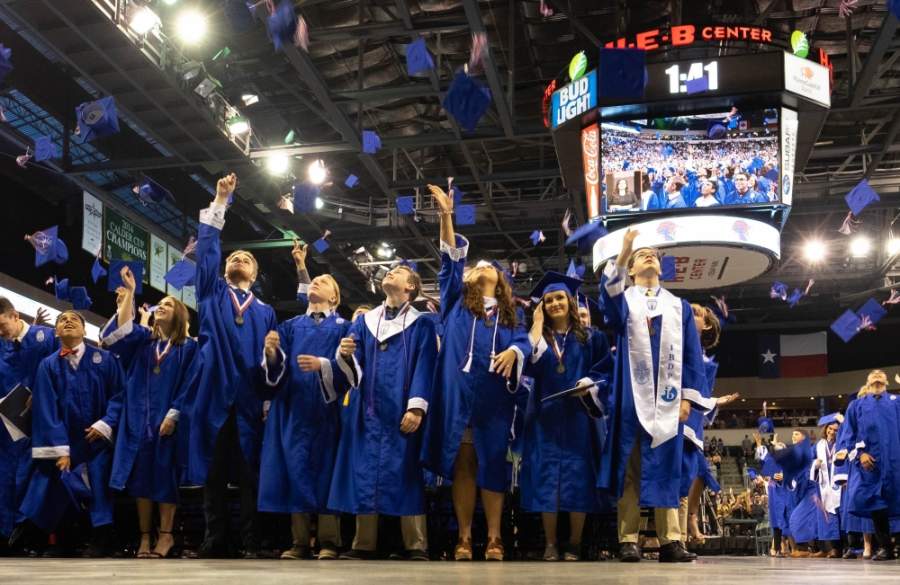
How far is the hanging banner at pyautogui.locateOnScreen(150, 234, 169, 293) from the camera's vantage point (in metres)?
16.5

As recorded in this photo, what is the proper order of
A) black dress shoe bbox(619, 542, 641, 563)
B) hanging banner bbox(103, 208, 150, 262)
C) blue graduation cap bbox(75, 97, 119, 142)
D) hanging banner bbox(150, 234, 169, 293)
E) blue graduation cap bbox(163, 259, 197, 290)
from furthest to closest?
1. hanging banner bbox(150, 234, 169, 293)
2. hanging banner bbox(103, 208, 150, 262)
3. blue graduation cap bbox(163, 259, 197, 290)
4. blue graduation cap bbox(75, 97, 119, 142)
5. black dress shoe bbox(619, 542, 641, 563)

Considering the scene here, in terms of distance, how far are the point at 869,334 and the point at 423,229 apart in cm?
1700

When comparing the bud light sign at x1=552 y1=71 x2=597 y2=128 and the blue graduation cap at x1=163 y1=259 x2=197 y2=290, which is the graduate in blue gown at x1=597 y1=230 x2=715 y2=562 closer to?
the bud light sign at x1=552 y1=71 x2=597 y2=128

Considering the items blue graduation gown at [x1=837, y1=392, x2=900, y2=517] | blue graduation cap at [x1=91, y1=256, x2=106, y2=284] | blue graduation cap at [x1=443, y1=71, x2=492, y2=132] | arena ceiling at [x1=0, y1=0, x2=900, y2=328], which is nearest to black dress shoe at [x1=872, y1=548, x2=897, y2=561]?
blue graduation gown at [x1=837, y1=392, x2=900, y2=517]

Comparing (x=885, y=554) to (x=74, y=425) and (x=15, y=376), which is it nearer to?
(x=74, y=425)

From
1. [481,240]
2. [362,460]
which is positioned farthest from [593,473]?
[481,240]

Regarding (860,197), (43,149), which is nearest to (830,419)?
(860,197)

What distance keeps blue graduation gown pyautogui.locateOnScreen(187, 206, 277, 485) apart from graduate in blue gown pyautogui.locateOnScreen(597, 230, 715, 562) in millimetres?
1836

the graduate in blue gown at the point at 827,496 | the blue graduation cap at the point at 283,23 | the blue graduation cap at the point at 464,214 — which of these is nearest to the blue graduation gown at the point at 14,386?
the blue graduation cap at the point at 283,23

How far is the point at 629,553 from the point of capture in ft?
15.5

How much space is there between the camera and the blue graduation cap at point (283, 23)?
10703 mm

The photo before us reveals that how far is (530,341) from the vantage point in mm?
5070

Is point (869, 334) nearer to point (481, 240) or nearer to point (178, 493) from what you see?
point (481, 240)

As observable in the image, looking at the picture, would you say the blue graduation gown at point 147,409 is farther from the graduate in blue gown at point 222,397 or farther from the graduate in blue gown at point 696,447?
the graduate in blue gown at point 696,447
